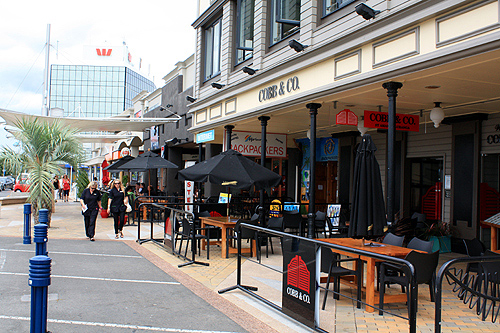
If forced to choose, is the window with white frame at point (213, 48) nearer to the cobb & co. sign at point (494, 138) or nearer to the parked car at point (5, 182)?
the cobb & co. sign at point (494, 138)

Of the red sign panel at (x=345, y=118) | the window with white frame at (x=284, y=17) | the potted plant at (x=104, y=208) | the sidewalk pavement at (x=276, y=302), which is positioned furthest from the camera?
the potted plant at (x=104, y=208)

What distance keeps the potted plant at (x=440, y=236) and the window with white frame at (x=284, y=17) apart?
229 inches

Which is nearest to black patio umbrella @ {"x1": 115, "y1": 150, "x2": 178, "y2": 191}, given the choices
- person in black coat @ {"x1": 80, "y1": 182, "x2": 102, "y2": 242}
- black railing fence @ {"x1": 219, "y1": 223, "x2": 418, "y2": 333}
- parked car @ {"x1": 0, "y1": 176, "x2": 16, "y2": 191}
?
person in black coat @ {"x1": 80, "y1": 182, "x2": 102, "y2": 242}

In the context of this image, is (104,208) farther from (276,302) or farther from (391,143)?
(391,143)

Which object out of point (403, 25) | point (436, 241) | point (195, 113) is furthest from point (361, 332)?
point (195, 113)

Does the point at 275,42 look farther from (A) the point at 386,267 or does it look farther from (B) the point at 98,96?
(B) the point at 98,96

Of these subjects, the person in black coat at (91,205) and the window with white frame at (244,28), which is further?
the window with white frame at (244,28)

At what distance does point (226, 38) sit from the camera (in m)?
14.3

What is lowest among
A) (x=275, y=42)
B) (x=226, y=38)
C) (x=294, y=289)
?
(x=294, y=289)

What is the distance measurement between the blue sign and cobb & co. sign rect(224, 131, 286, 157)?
976mm

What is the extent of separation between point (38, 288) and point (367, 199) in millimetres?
4707

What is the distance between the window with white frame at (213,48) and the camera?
1569 cm

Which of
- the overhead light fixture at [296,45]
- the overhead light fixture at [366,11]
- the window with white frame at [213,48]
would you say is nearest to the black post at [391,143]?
the overhead light fixture at [366,11]

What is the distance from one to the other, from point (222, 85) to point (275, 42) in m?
3.14
